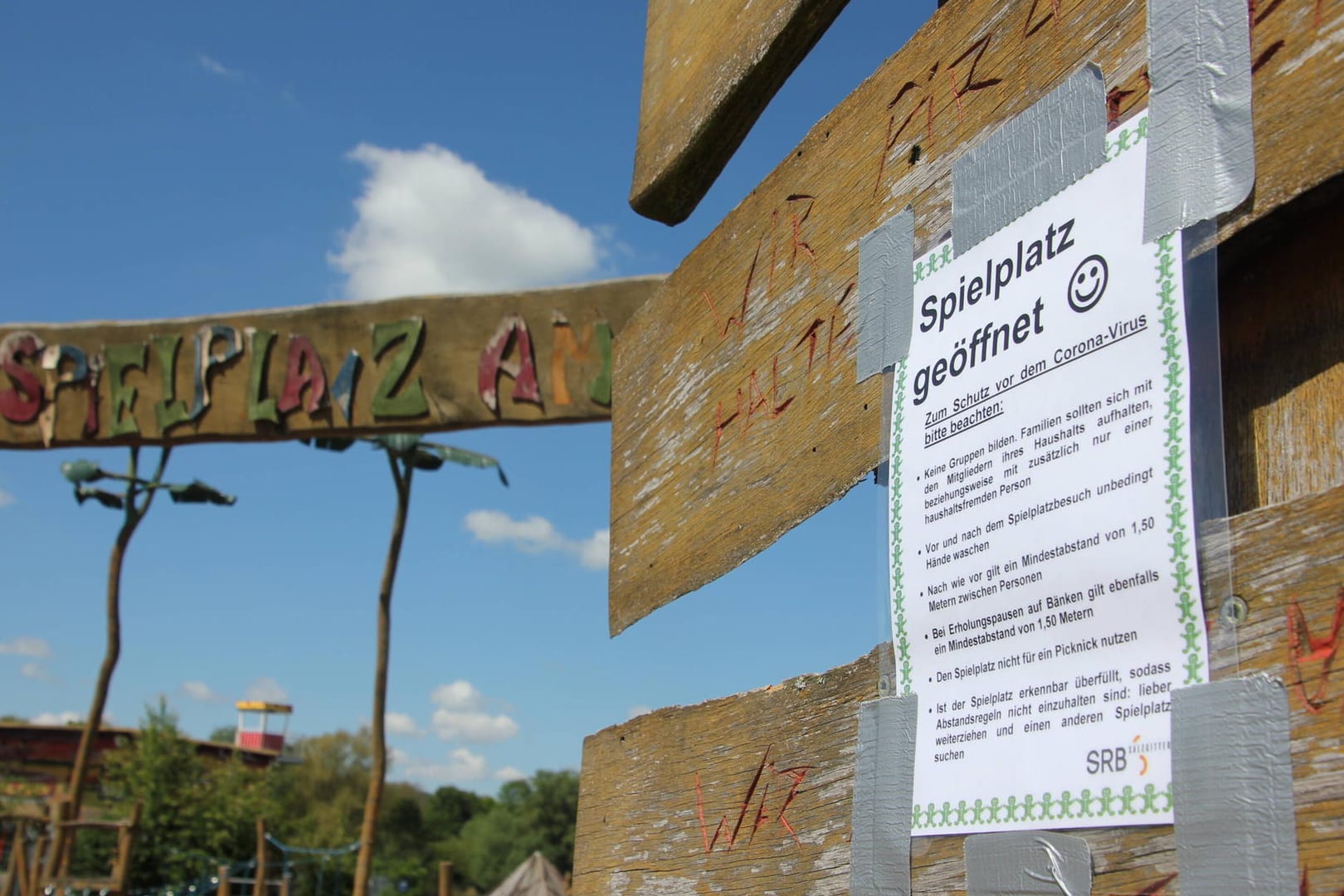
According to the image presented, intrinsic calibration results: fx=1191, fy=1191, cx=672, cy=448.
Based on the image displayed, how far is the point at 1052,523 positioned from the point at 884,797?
0.32 meters

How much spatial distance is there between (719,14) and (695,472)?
694mm

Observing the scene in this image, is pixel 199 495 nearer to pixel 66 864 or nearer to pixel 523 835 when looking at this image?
pixel 66 864

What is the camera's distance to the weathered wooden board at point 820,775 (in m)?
0.68

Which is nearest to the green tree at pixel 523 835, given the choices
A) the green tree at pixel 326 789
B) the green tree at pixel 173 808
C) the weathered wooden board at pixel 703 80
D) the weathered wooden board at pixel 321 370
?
the green tree at pixel 326 789

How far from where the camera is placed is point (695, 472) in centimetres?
160

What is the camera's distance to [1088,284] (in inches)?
34.6

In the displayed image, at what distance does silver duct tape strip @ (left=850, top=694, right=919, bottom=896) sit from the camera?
1001 millimetres

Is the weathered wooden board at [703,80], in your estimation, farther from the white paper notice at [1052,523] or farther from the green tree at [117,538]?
the green tree at [117,538]

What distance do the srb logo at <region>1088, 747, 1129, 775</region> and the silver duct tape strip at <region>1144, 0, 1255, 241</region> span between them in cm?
35

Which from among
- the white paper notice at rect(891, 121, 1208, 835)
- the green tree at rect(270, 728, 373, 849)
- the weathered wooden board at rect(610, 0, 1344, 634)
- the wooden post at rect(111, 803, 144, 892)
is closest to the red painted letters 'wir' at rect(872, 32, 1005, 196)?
the weathered wooden board at rect(610, 0, 1344, 634)

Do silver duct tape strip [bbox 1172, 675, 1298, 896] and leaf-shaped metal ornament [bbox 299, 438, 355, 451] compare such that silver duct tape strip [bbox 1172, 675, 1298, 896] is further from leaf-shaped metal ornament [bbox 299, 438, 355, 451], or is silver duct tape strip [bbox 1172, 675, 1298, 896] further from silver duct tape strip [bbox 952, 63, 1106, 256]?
leaf-shaped metal ornament [bbox 299, 438, 355, 451]

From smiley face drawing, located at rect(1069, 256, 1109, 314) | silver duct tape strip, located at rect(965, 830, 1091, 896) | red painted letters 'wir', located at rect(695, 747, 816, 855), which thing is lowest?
silver duct tape strip, located at rect(965, 830, 1091, 896)

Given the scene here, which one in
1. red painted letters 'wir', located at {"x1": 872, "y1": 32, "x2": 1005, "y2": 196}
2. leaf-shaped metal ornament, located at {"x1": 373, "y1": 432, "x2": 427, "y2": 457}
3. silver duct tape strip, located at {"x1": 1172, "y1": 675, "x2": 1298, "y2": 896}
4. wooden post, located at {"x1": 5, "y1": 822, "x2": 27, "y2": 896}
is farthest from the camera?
wooden post, located at {"x1": 5, "y1": 822, "x2": 27, "y2": 896}

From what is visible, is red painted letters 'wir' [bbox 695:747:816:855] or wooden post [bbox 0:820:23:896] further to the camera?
wooden post [bbox 0:820:23:896]
